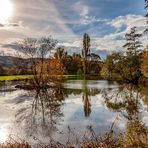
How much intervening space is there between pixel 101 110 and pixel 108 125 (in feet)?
16.6

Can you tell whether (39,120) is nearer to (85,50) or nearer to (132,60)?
(132,60)

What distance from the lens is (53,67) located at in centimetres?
4709

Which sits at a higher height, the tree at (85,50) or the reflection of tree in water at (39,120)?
the tree at (85,50)

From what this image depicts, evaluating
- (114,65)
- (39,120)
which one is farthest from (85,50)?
(39,120)

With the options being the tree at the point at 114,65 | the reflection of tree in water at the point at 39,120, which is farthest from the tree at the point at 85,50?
the reflection of tree in water at the point at 39,120

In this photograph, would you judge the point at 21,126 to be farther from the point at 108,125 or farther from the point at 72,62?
the point at 72,62

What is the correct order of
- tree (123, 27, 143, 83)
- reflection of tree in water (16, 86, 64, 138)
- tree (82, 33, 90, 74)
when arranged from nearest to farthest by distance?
reflection of tree in water (16, 86, 64, 138) → tree (123, 27, 143, 83) → tree (82, 33, 90, 74)

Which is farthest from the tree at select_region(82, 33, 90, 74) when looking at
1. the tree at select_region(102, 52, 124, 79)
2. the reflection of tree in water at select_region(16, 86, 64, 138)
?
the reflection of tree in water at select_region(16, 86, 64, 138)

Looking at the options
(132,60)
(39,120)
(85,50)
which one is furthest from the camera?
(85,50)

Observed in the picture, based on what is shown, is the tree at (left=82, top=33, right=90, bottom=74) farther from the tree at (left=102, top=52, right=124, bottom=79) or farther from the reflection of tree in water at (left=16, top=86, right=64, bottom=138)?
the reflection of tree in water at (left=16, top=86, right=64, bottom=138)

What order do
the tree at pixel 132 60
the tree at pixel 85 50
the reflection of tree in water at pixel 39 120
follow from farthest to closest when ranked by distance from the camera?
1. the tree at pixel 85 50
2. the tree at pixel 132 60
3. the reflection of tree in water at pixel 39 120

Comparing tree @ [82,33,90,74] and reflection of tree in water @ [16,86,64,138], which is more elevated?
tree @ [82,33,90,74]

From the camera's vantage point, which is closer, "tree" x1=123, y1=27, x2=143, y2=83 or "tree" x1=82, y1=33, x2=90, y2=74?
"tree" x1=123, y1=27, x2=143, y2=83

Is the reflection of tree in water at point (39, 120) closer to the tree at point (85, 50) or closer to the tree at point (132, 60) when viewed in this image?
the tree at point (132, 60)
